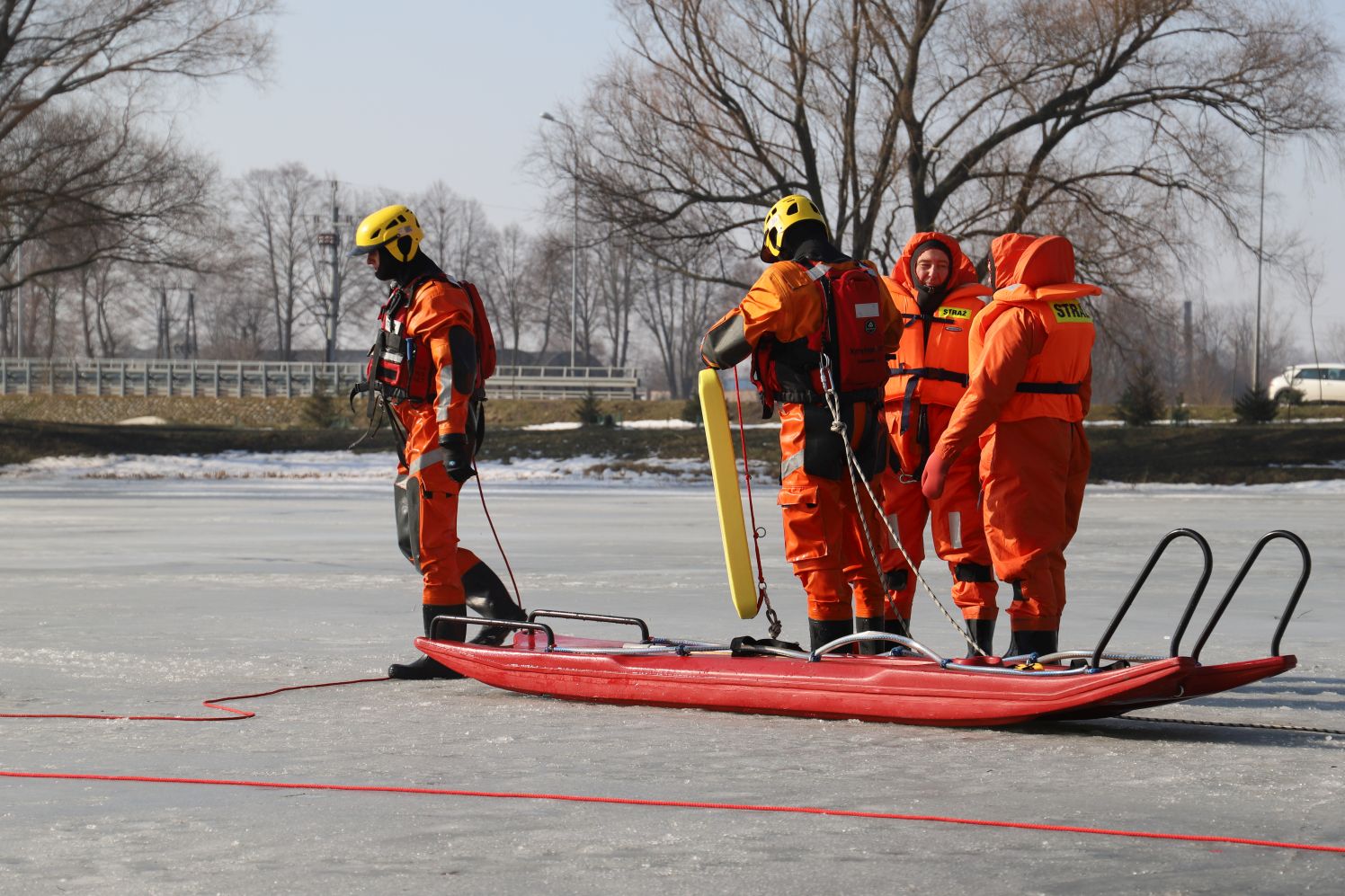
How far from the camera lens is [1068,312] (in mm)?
6074

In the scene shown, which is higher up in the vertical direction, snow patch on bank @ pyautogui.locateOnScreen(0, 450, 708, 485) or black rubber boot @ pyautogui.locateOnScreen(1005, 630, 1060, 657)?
snow patch on bank @ pyautogui.locateOnScreen(0, 450, 708, 485)

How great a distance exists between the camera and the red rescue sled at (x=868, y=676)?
15.5 ft

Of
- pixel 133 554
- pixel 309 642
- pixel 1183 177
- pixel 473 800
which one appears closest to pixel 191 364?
pixel 1183 177

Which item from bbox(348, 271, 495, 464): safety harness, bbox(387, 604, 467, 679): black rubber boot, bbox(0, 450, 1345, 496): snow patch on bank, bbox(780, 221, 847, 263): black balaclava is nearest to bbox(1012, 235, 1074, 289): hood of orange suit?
bbox(780, 221, 847, 263): black balaclava

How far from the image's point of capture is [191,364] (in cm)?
5309

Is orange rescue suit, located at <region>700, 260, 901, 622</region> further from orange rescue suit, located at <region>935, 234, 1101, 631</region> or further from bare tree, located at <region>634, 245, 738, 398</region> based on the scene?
bare tree, located at <region>634, 245, 738, 398</region>

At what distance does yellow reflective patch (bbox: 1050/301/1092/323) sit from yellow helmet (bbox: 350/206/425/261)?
2.63 meters

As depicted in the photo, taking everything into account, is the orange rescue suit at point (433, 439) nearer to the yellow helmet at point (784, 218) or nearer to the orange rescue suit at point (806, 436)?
the orange rescue suit at point (806, 436)

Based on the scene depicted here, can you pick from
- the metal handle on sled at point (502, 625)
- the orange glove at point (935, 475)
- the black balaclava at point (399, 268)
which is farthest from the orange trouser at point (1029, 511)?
the black balaclava at point (399, 268)

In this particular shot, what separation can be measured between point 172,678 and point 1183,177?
2166 centimetres

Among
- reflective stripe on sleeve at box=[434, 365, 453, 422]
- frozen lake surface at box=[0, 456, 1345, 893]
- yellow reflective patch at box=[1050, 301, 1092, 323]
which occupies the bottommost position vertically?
frozen lake surface at box=[0, 456, 1345, 893]

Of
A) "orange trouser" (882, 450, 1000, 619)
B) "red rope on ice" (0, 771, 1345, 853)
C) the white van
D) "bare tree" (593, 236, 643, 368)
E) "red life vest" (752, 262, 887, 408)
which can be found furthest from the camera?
"bare tree" (593, 236, 643, 368)

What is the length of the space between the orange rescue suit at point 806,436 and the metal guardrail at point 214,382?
44139mm

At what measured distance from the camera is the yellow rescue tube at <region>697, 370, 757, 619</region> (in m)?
5.88
